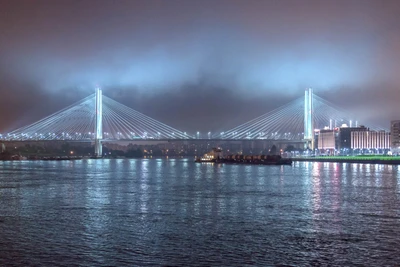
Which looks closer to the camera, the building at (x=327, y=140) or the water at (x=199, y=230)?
the water at (x=199, y=230)

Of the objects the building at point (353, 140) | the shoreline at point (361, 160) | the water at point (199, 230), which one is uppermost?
the building at point (353, 140)

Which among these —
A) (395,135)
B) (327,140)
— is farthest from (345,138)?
(395,135)

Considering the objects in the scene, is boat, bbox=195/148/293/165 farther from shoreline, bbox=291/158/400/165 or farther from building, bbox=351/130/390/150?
building, bbox=351/130/390/150

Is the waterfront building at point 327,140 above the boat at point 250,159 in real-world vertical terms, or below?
above

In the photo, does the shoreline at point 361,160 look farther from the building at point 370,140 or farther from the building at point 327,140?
the building at point 327,140

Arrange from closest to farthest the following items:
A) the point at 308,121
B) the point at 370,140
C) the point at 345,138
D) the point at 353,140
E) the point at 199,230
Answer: the point at 199,230
the point at 308,121
the point at 370,140
the point at 353,140
the point at 345,138

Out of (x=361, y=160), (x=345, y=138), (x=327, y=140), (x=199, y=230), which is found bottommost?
(x=199, y=230)

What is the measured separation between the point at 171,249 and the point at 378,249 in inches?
132

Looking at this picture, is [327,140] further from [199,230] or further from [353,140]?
[199,230]

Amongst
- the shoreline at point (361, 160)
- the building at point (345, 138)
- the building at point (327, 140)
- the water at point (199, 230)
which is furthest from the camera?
the building at point (327, 140)

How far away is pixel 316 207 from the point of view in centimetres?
1273

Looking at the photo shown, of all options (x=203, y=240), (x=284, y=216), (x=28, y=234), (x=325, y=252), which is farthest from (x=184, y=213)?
(x=325, y=252)

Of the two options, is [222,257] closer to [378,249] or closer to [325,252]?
[325,252]

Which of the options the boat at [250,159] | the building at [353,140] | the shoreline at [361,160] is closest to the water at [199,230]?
the shoreline at [361,160]
